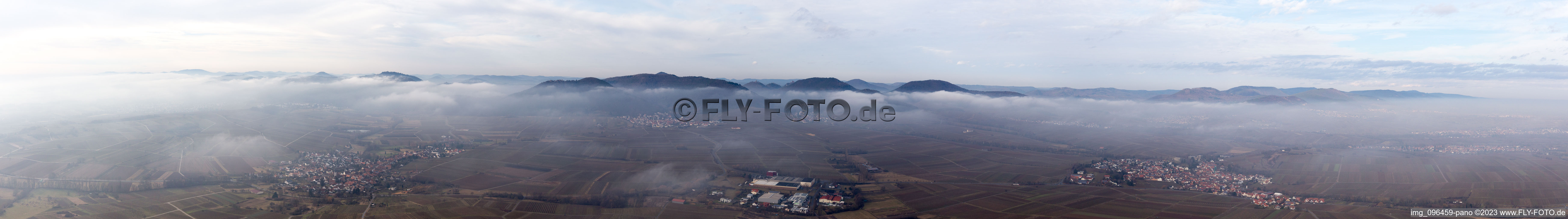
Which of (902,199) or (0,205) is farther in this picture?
(902,199)

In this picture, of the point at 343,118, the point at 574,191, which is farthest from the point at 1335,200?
the point at 343,118

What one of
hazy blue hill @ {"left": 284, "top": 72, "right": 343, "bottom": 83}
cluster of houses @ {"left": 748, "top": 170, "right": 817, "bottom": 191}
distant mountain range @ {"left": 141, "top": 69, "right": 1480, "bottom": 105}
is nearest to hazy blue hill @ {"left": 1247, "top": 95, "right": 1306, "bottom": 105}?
distant mountain range @ {"left": 141, "top": 69, "right": 1480, "bottom": 105}

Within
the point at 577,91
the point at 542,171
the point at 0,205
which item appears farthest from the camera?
the point at 577,91

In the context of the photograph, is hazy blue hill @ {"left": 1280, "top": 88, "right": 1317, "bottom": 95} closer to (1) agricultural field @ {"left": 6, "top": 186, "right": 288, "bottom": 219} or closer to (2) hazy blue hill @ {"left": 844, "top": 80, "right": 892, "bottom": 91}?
(2) hazy blue hill @ {"left": 844, "top": 80, "right": 892, "bottom": 91}

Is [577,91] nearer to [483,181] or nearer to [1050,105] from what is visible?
[483,181]

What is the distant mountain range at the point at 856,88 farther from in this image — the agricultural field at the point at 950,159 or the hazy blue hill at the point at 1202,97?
the agricultural field at the point at 950,159
